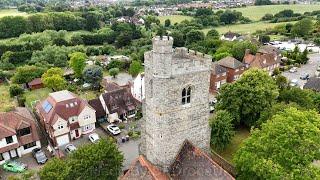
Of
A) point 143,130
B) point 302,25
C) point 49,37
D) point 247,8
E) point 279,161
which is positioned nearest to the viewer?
point 279,161

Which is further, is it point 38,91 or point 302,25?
point 302,25

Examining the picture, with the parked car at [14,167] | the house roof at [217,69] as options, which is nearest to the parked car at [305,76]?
the house roof at [217,69]

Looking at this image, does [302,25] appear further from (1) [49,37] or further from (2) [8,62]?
(2) [8,62]

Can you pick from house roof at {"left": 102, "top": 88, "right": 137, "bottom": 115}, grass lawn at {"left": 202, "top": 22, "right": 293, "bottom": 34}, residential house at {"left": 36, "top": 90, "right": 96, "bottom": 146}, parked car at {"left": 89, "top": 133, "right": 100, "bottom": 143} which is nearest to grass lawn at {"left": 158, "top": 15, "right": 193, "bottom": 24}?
grass lawn at {"left": 202, "top": 22, "right": 293, "bottom": 34}

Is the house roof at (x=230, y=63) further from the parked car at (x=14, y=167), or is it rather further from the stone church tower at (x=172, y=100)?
the parked car at (x=14, y=167)

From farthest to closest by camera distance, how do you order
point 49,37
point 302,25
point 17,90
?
point 302,25
point 49,37
point 17,90

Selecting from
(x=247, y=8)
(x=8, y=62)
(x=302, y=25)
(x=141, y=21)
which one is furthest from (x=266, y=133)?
(x=247, y=8)
